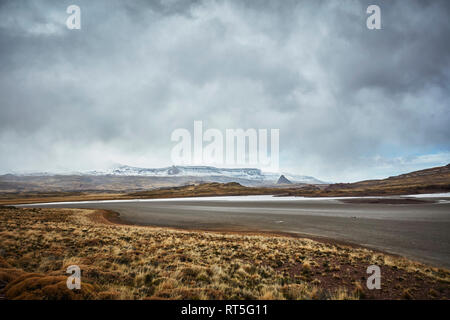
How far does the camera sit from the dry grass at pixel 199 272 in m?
6.17

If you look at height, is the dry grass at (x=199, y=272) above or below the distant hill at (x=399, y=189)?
above

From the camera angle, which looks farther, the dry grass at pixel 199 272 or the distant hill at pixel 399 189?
the distant hill at pixel 399 189

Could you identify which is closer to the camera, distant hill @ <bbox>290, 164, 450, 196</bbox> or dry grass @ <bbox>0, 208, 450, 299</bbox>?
dry grass @ <bbox>0, 208, 450, 299</bbox>

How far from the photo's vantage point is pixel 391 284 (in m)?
7.59

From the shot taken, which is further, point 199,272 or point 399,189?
point 399,189

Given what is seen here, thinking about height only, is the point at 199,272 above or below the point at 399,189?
above

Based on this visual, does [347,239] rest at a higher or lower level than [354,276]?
lower

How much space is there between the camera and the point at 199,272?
829 cm

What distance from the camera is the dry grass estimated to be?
617 centimetres

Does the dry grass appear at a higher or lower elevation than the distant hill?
higher
